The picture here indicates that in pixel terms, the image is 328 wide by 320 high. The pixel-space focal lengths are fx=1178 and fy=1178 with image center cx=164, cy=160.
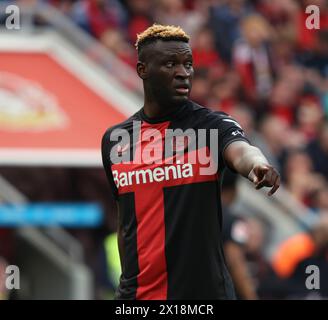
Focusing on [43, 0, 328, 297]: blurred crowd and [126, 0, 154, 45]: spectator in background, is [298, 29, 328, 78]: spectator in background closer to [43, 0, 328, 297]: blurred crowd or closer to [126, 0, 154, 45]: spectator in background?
[43, 0, 328, 297]: blurred crowd

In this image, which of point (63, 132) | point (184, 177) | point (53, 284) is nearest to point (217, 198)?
point (184, 177)

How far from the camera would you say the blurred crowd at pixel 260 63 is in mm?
13352

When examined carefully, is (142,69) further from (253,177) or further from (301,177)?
(301,177)

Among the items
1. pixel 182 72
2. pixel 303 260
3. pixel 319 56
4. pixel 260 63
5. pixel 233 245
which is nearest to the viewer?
pixel 182 72

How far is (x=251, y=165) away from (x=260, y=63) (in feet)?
30.9

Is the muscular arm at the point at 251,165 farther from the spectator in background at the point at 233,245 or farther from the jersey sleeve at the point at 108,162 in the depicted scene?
the spectator in background at the point at 233,245

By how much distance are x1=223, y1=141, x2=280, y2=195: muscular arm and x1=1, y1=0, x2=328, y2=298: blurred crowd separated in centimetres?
651

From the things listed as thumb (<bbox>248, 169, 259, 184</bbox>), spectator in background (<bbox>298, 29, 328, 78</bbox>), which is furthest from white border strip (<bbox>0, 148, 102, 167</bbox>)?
thumb (<bbox>248, 169, 259, 184</bbox>)

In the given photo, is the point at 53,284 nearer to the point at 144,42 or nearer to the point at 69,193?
the point at 69,193

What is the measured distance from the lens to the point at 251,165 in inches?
213

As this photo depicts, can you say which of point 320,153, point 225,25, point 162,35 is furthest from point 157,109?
point 225,25
